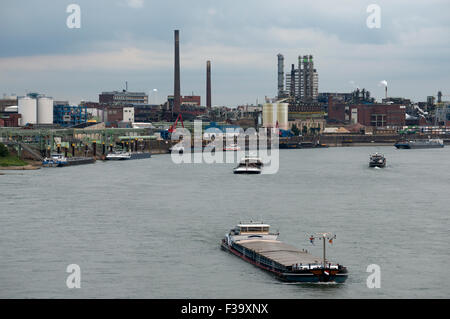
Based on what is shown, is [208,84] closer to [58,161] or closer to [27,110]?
[27,110]

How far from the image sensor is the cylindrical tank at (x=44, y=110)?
384 ft

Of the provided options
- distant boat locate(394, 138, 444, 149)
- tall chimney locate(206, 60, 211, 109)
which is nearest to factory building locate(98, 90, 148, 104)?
tall chimney locate(206, 60, 211, 109)

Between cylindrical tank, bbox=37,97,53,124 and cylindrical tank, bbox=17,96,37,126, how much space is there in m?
0.79

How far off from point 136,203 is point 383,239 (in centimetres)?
1537

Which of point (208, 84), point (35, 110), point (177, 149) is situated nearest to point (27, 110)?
point (35, 110)

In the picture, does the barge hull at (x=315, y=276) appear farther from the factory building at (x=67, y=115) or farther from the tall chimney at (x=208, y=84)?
the tall chimney at (x=208, y=84)

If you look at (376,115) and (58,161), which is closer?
(58,161)

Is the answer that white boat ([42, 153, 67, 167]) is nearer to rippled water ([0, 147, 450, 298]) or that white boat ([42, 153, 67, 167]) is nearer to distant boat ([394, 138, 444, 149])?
rippled water ([0, 147, 450, 298])

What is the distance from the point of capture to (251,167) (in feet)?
217

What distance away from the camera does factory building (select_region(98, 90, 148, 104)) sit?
190 m

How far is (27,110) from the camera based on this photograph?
116 metres

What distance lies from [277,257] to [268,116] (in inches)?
5273

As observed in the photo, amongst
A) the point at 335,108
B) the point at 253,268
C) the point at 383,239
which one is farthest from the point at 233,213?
the point at 335,108

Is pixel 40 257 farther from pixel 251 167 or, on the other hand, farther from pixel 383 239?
pixel 251 167
